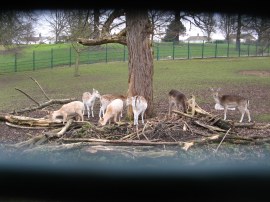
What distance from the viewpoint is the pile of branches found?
2.92 meters

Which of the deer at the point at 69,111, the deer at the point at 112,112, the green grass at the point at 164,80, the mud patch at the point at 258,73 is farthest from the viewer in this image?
the mud patch at the point at 258,73

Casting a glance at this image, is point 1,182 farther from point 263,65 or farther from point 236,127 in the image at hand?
point 263,65

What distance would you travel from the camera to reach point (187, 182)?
115 centimetres

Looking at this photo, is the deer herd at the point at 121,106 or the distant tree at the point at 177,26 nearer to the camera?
the distant tree at the point at 177,26

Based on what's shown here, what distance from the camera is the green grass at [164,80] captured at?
802cm

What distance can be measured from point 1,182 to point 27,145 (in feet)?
5.69

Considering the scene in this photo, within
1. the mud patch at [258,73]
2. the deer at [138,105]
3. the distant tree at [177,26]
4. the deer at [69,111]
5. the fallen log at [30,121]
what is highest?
the distant tree at [177,26]

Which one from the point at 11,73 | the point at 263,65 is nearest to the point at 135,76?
the point at 11,73

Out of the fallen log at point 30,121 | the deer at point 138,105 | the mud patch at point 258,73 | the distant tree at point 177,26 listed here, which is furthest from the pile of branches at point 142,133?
the mud patch at point 258,73

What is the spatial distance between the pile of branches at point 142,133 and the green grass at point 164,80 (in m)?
2.71

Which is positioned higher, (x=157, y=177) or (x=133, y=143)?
(x=157, y=177)

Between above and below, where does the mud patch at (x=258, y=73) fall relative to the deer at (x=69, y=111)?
above

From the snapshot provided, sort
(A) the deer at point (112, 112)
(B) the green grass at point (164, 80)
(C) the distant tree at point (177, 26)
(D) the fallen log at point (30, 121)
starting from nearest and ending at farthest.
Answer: (C) the distant tree at point (177, 26)
(D) the fallen log at point (30, 121)
(A) the deer at point (112, 112)
(B) the green grass at point (164, 80)

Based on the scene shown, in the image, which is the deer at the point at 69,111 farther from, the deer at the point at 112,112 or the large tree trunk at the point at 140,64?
the large tree trunk at the point at 140,64
